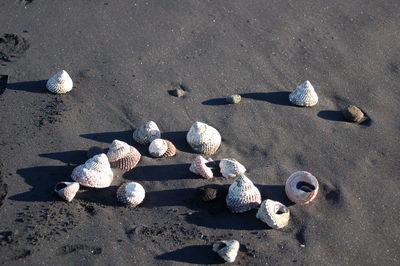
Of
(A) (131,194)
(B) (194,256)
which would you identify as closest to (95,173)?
(A) (131,194)

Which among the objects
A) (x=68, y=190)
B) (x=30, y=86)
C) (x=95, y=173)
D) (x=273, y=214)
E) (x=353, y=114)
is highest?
(x=353, y=114)

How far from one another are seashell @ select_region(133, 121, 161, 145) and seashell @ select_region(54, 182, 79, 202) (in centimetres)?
89

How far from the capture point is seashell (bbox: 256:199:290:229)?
15.5 feet

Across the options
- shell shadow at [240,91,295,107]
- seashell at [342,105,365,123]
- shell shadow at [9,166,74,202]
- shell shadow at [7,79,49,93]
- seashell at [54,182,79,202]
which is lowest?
shell shadow at [9,166,74,202]

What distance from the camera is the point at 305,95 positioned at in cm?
590

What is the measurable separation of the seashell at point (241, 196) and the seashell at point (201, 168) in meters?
0.33

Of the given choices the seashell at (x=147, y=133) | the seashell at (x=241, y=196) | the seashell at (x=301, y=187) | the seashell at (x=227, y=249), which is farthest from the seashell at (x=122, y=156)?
the seashell at (x=301, y=187)

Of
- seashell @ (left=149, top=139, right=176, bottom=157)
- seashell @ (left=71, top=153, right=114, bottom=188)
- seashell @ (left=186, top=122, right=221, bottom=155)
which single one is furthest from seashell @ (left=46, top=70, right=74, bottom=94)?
seashell @ (left=186, top=122, right=221, bottom=155)

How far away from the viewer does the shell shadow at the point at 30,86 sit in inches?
237

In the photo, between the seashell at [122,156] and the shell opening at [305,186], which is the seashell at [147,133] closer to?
the seashell at [122,156]

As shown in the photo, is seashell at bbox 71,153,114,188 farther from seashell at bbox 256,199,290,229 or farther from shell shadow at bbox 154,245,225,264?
seashell at bbox 256,199,290,229

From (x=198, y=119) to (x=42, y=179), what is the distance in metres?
1.87

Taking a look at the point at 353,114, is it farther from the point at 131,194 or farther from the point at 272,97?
the point at 131,194

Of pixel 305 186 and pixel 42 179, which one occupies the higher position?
pixel 305 186
